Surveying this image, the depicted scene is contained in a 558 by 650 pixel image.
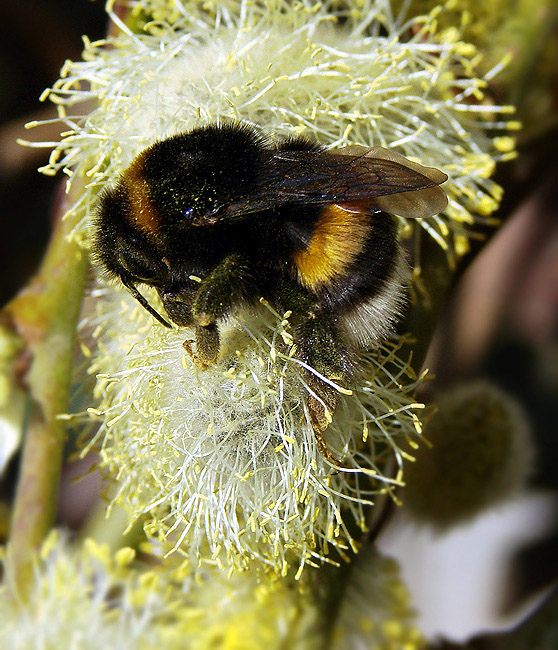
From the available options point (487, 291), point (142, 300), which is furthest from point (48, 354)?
point (487, 291)

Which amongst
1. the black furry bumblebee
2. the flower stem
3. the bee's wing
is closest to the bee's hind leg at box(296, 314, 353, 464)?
the black furry bumblebee

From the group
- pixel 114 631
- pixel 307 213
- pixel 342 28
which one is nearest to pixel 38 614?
pixel 114 631

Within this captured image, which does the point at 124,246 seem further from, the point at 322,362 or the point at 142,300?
the point at 322,362

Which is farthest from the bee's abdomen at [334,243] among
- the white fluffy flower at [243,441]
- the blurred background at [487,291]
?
the blurred background at [487,291]

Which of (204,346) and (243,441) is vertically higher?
(204,346)

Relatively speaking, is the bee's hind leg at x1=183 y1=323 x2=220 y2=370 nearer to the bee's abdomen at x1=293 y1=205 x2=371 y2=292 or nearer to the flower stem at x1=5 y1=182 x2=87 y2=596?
the bee's abdomen at x1=293 y1=205 x2=371 y2=292

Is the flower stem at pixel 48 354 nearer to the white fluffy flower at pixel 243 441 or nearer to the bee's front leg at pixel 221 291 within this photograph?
the white fluffy flower at pixel 243 441
